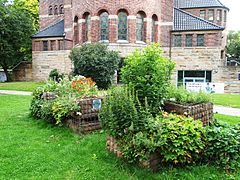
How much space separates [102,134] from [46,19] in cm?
3231

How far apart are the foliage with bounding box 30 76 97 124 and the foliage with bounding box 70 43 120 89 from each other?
9.30 metres

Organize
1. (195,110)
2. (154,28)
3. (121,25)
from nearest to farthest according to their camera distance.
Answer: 1. (195,110)
2. (121,25)
3. (154,28)

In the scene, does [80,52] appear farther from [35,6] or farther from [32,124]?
[35,6]

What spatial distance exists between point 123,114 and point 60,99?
112 inches

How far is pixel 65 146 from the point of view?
540cm

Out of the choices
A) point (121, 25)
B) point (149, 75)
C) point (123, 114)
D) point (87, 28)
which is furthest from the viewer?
point (87, 28)

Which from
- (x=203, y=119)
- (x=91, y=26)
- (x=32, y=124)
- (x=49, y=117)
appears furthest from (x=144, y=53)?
(x=91, y=26)

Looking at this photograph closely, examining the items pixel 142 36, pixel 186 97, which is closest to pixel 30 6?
pixel 142 36

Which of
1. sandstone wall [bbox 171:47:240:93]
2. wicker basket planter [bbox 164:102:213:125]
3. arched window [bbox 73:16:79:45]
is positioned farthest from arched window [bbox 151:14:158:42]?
wicker basket planter [bbox 164:102:213:125]

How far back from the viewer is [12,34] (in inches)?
1177

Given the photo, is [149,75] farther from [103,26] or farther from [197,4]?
[197,4]

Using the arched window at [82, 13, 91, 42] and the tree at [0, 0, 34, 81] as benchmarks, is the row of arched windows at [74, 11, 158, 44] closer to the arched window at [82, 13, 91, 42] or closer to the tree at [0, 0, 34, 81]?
the arched window at [82, 13, 91, 42]

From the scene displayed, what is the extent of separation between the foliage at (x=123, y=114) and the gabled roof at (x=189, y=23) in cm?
2242

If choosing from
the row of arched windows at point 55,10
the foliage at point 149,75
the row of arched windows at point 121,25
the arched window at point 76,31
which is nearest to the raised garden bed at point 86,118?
the foliage at point 149,75
